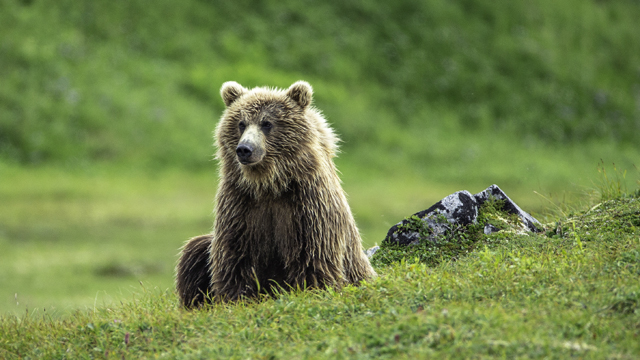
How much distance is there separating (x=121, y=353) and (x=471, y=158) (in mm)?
25447

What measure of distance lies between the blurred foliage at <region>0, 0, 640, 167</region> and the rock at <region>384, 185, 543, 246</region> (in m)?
19.3

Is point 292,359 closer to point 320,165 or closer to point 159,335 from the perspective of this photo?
point 159,335

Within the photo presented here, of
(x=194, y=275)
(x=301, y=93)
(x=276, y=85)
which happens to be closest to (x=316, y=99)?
(x=276, y=85)

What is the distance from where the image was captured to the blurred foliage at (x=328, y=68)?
26828 mm

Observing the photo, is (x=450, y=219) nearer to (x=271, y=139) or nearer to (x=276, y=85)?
(x=271, y=139)

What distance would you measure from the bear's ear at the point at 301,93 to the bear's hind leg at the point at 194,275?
6.24 ft

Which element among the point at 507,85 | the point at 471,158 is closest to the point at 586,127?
the point at 507,85

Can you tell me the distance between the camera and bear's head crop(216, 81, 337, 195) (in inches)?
271

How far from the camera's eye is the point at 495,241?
300 inches

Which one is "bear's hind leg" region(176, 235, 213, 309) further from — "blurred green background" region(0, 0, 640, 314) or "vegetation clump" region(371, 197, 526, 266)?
"blurred green background" region(0, 0, 640, 314)

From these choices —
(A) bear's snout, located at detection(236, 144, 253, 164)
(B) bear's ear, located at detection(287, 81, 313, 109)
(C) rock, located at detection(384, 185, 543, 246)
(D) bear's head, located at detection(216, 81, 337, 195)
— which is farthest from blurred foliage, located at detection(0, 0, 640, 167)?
(A) bear's snout, located at detection(236, 144, 253, 164)

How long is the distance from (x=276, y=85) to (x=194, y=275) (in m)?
19.5

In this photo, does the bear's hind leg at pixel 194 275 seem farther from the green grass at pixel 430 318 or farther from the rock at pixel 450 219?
the rock at pixel 450 219

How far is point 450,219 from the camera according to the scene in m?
8.16
